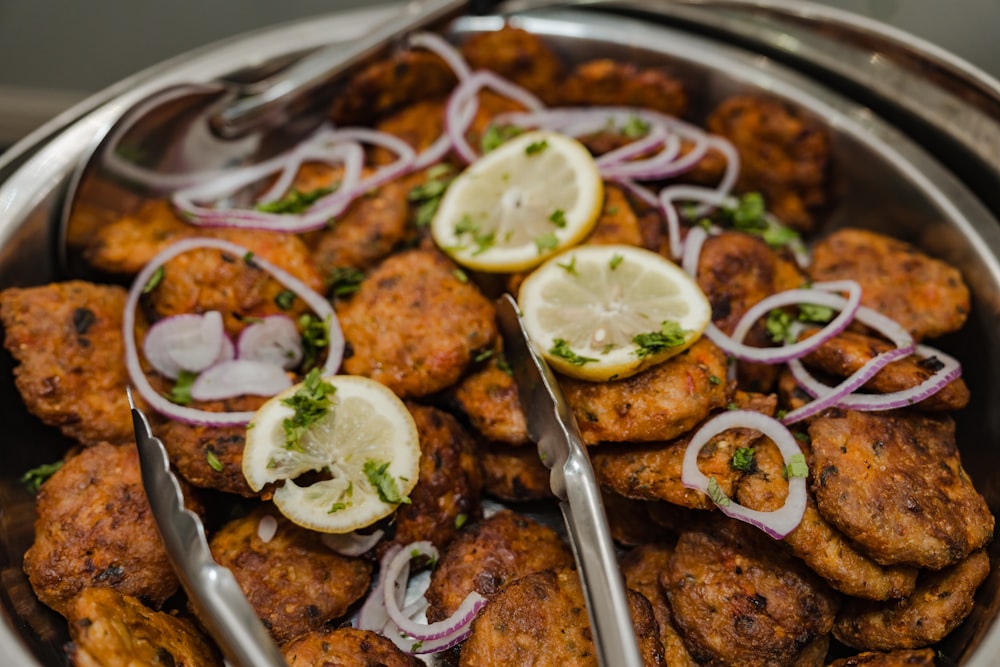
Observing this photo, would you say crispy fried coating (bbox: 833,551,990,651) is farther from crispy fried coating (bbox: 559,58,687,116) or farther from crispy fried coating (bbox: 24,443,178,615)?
crispy fried coating (bbox: 559,58,687,116)

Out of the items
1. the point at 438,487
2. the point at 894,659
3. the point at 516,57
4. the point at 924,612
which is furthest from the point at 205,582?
the point at 516,57

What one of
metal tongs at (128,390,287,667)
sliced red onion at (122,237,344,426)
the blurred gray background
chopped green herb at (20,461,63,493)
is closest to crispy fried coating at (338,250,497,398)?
sliced red onion at (122,237,344,426)

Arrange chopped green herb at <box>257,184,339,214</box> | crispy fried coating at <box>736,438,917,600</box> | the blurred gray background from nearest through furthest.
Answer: crispy fried coating at <box>736,438,917,600</box>, chopped green herb at <box>257,184,339,214</box>, the blurred gray background

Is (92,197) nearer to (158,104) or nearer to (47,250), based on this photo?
(47,250)

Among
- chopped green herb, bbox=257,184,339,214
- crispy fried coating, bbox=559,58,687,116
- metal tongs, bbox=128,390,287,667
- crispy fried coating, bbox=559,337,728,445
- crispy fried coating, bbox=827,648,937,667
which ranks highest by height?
crispy fried coating, bbox=559,58,687,116

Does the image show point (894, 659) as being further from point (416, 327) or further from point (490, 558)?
point (416, 327)

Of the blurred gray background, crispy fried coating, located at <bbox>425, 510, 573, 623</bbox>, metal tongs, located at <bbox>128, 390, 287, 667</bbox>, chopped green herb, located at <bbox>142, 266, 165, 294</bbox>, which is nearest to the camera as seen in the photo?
metal tongs, located at <bbox>128, 390, 287, 667</bbox>

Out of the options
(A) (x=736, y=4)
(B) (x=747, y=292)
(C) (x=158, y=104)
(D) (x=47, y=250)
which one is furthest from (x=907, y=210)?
(D) (x=47, y=250)

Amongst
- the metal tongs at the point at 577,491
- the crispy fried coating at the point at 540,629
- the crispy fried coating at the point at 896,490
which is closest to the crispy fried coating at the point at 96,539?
the crispy fried coating at the point at 540,629
